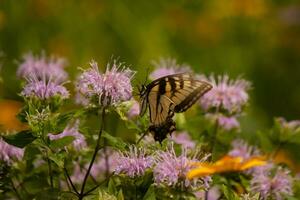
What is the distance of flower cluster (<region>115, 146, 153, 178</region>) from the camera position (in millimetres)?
1617

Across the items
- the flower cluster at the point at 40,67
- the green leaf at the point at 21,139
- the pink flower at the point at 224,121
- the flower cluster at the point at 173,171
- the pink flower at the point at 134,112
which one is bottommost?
the flower cluster at the point at 173,171

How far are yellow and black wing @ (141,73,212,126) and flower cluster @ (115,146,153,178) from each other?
0.15m

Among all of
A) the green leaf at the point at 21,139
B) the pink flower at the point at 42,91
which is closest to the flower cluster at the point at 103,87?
the pink flower at the point at 42,91

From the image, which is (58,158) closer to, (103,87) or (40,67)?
(103,87)

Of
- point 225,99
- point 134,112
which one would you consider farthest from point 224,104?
point 134,112

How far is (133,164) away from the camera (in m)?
1.62

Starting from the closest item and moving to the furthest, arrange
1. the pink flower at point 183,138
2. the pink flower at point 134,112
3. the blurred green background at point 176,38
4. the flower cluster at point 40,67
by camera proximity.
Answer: the pink flower at point 134,112
the pink flower at point 183,138
the flower cluster at point 40,67
the blurred green background at point 176,38

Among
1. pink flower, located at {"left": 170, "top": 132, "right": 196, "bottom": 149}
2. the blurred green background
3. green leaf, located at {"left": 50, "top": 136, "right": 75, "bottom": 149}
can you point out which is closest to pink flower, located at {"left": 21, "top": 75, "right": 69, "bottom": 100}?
green leaf, located at {"left": 50, "top": 136, "right": 75, "bottom": 149}

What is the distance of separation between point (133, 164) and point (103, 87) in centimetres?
21

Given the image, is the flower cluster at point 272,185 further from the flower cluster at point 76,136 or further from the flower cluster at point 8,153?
the flower cluster at point 8,153

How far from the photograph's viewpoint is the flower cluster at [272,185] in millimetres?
1882

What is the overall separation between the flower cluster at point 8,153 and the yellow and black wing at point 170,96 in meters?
0.35

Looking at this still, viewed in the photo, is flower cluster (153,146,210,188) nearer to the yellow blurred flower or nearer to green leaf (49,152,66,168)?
the yellow blurred flower

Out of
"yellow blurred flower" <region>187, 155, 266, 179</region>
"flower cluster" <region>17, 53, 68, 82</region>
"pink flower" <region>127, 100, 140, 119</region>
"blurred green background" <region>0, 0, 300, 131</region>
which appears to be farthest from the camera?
"blurred green background" <region>0, 0, 300, 131</region>
